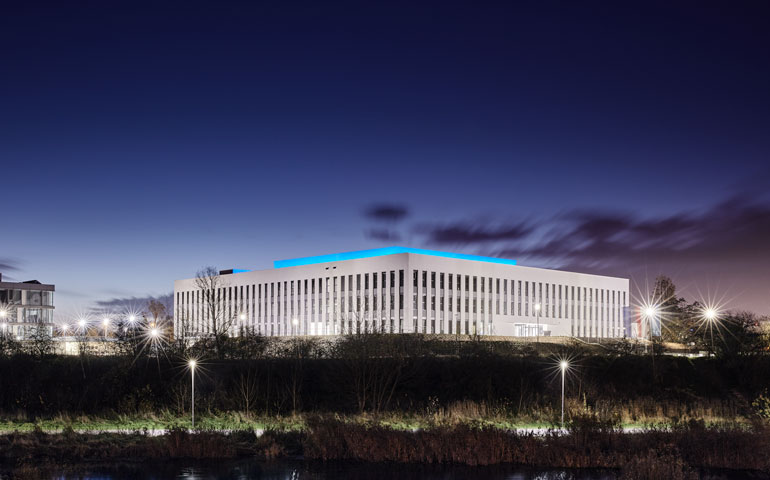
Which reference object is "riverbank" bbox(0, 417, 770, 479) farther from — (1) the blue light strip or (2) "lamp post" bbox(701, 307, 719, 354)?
(1) the blue light strip

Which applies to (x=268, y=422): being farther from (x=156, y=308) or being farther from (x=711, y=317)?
(x=156, y=308)

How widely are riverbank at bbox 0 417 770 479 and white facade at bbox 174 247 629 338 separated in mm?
61500

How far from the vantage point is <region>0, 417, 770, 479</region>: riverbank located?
21.0 meters

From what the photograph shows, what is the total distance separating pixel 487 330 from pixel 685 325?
2809 centimetres

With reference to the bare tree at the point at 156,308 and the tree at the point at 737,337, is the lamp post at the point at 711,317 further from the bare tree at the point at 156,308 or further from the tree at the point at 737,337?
the bare tree at the point at 156,308

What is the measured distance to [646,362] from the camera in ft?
154

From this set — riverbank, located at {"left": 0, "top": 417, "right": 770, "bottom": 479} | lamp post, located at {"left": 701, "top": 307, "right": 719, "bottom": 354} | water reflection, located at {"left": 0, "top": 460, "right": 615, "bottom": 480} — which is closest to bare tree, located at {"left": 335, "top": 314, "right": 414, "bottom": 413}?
riverbank, located at {"left": 0, "top": 417, "right": 770, "bottom": 479}

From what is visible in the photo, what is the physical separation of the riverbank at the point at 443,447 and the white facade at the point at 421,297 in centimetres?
6150

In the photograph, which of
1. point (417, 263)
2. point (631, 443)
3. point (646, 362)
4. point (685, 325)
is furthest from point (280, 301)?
point (631, 443)

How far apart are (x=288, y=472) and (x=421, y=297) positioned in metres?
72.8

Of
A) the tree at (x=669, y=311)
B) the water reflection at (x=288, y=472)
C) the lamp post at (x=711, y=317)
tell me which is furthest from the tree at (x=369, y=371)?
the tree at (x=669, y=311)

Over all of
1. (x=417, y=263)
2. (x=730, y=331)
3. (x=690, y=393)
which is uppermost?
(x=417, y=263)

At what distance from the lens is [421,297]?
303ft

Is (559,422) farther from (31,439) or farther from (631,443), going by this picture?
(31,439)
